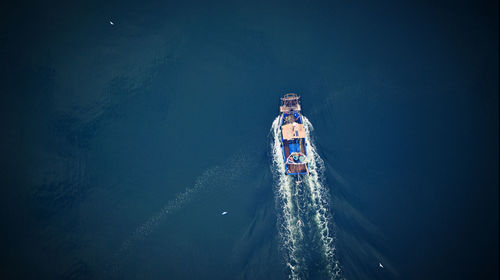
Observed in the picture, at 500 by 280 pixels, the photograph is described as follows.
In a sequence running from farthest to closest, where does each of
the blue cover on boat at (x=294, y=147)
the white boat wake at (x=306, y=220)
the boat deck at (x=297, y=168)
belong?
1. the blue cover on boat at (x=294, y=147)
2. the boat deck at (x=297, y=168)
3. the white boat wake at (x=306, y=220)

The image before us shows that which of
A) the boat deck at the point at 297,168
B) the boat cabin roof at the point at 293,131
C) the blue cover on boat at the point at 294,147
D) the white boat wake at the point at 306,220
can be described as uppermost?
the boat cabin roof at the point at 293,131

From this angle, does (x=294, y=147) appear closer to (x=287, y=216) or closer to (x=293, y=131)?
(x=293, y=131)

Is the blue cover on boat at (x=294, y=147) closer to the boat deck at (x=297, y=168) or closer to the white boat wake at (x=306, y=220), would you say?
the white boat wake at (x=306, y=220)

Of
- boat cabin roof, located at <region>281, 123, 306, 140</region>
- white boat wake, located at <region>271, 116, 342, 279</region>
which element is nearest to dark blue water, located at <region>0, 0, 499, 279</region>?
white boat wake, located at <region>271, 116, 342, 279</region>

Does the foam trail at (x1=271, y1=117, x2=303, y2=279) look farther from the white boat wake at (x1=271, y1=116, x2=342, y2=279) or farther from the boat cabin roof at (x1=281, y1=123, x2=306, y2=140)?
the boat cabin roof at (x1=281, y1=123, x2=306, y2=140)

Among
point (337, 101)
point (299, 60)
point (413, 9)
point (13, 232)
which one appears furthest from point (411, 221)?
point (13, 232)

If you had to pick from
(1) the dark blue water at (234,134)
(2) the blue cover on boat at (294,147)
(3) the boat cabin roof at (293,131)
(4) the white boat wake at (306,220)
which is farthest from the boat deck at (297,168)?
(3) the boat cabin roof at (293,131)

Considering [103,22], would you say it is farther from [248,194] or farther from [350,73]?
[350,73]
